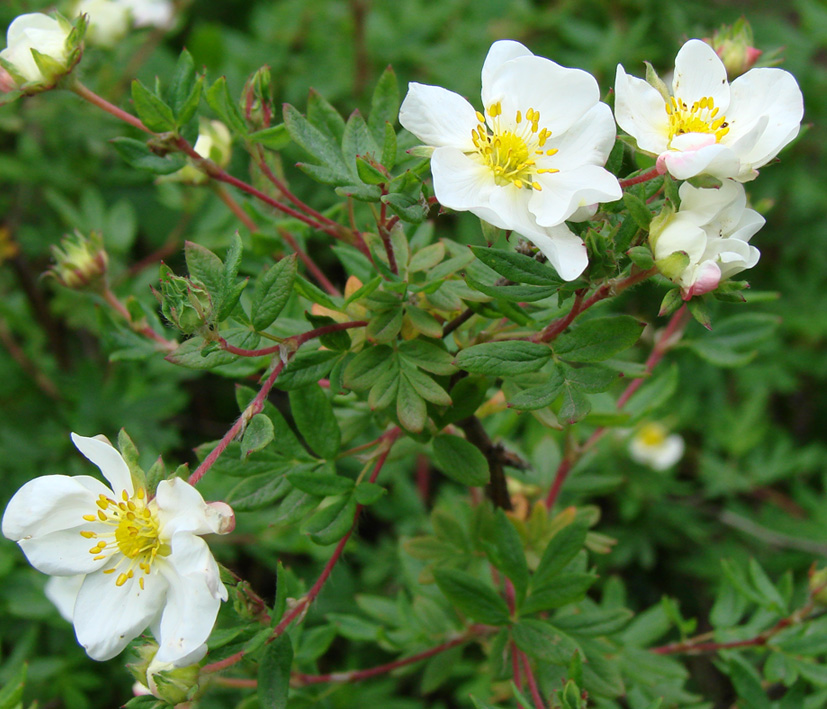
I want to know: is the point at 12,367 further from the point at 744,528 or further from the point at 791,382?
the point at 791,382

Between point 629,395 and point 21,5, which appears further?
point 21,5

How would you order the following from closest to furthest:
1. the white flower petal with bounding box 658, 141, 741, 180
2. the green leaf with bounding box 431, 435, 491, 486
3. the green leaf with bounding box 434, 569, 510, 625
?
the white flower petal with bounding box 658, 141, 741, 180
the green leaf with bounding box 431, 435, 491, 486
the green leaf with bounding box 434, 569, 510, 625

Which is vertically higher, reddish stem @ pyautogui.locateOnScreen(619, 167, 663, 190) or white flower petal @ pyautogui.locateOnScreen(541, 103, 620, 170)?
white flower petal @ pyautogui.locateOnScreen(541, 103, 620, 170)

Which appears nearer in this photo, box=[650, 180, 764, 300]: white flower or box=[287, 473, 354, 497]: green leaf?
box=[650, 180, 764, 300]: white flower

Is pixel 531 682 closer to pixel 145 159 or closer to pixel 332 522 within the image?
pixel 332 522

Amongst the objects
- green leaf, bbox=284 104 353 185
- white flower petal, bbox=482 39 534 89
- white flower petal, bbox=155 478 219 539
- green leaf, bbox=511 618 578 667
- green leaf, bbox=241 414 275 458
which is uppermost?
white flower petal, bbox=482 39 534 89

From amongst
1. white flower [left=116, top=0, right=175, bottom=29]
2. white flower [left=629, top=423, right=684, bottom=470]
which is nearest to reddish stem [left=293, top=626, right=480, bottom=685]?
white flower [left=629, top=423, right=684, bottom=470]

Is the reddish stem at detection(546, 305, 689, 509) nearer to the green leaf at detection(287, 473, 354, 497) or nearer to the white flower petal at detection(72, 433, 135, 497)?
the green leaf at detection(287, 473, 354, 497)

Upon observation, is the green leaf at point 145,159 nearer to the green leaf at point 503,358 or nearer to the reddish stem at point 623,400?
the green leaf at point 503,358

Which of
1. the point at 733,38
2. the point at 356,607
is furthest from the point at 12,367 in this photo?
the point at 733,38
